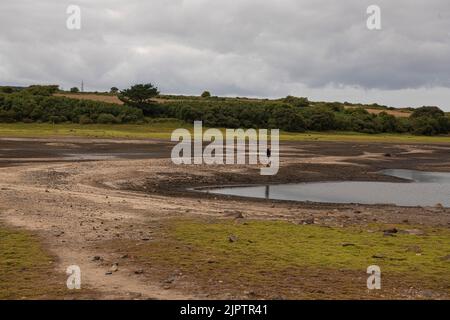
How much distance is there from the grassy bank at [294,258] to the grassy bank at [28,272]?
1.95 meters

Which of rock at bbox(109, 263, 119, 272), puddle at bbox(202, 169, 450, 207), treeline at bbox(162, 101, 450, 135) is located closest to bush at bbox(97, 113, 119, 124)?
treeline at bbox(162, 101, 450, 135)

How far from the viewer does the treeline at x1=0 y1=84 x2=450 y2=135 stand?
9678 cm

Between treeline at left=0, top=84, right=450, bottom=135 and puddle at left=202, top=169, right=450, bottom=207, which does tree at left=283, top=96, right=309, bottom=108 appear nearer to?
treeline at left=0, top=84, right=450, bottom=135

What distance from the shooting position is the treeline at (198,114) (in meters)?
96.8

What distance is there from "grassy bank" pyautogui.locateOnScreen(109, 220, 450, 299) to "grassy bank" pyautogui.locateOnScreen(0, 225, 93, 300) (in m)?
1.95

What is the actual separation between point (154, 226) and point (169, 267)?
4.95m

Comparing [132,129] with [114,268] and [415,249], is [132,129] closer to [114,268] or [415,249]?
[415,249]

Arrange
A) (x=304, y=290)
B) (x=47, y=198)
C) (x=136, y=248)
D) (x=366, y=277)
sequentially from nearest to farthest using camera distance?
(x=304, y=290), (x=366, y=277), (x=136, y=248), (x=47, y=198)

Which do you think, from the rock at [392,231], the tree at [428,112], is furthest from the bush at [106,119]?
the rock at [392,231]

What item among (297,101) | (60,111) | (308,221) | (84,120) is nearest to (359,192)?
(308,221)

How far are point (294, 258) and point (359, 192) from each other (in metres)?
19.2
